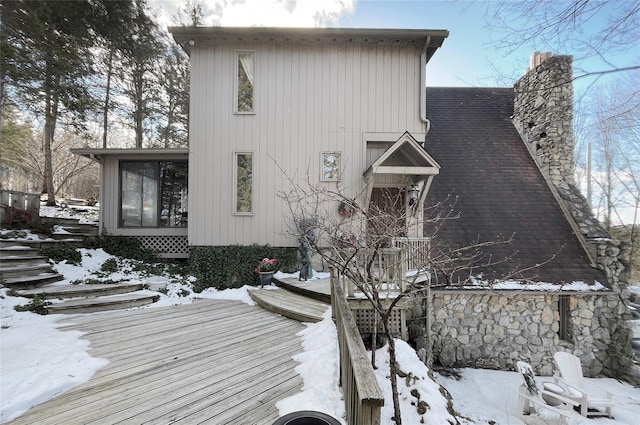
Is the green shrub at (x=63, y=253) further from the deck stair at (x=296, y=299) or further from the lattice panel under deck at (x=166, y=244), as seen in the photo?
the deck stair at (x=296, y=299)

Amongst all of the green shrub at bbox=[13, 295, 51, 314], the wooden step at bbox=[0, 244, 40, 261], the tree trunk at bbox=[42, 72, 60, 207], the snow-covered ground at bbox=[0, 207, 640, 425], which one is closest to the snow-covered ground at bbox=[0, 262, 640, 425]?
the snow-covered ground at bbox=[0, 207, 640, 425]

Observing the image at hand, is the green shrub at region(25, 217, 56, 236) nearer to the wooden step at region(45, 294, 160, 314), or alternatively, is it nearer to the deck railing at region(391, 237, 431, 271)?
the wooden step at region(45, 294, 160, 314)

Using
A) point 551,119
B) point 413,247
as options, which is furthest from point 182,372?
point 551,119

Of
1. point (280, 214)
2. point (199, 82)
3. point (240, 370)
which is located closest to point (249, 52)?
point (199, 82)

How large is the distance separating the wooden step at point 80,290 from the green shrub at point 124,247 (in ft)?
6.95

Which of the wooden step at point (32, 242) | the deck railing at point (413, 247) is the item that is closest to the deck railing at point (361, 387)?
the deck railing at point (413, 247)

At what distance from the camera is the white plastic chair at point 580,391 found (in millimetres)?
4641

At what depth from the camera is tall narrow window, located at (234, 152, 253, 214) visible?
7199 millimetres

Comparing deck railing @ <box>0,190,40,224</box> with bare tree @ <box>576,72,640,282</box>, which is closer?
bare tree @ <box>576,72,640,282</box>

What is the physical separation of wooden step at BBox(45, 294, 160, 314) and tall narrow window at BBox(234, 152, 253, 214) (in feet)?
9.74

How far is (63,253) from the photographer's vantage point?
650 centimetres

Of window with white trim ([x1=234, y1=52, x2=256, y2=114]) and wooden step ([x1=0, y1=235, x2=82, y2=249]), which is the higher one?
window with white trim ([x1=234, y1=52, x2=256, y2=114])

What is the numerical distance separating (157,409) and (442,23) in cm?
909

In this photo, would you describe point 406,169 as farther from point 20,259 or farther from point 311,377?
point 20,259
